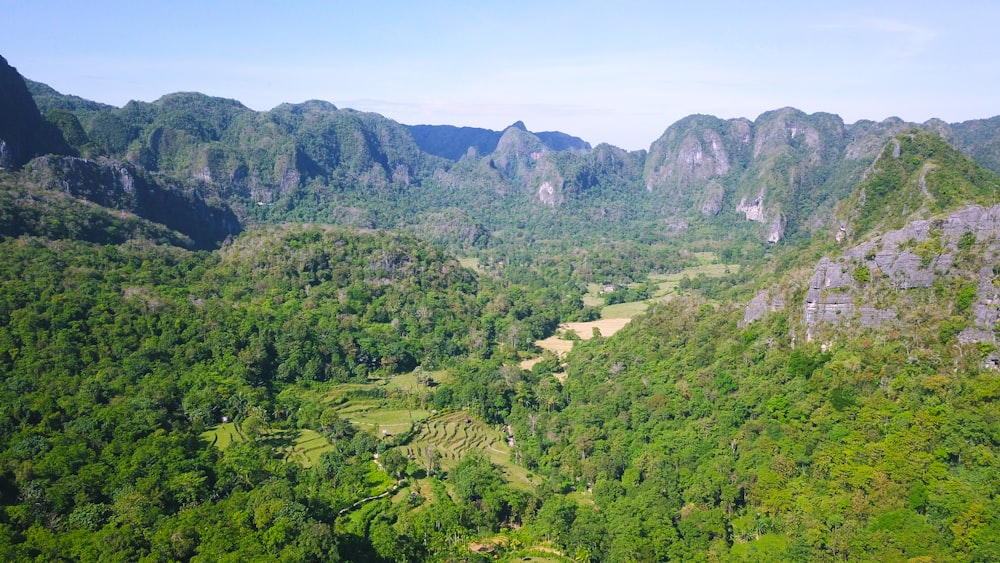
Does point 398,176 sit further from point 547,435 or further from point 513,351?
point 547,435

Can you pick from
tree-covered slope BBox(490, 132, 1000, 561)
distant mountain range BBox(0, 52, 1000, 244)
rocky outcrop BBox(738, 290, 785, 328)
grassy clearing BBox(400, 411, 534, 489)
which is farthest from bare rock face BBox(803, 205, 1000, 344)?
distant mountain range BBox(0, 52, 1000, 244)

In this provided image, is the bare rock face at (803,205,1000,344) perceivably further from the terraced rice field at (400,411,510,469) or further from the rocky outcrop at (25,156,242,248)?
the rocky outcrop at (25,156,242,248)

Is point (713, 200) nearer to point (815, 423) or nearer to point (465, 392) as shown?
point (465, 392)

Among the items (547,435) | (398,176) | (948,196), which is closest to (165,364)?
(547,435)

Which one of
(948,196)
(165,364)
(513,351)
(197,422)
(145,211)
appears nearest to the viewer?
(197,422)

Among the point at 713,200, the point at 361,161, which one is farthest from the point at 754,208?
the point at 361,161

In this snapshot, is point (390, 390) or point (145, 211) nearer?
point (390, 390)

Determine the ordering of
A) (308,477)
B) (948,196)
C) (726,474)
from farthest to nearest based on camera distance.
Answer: (948,196), (308,477), (726,474)
